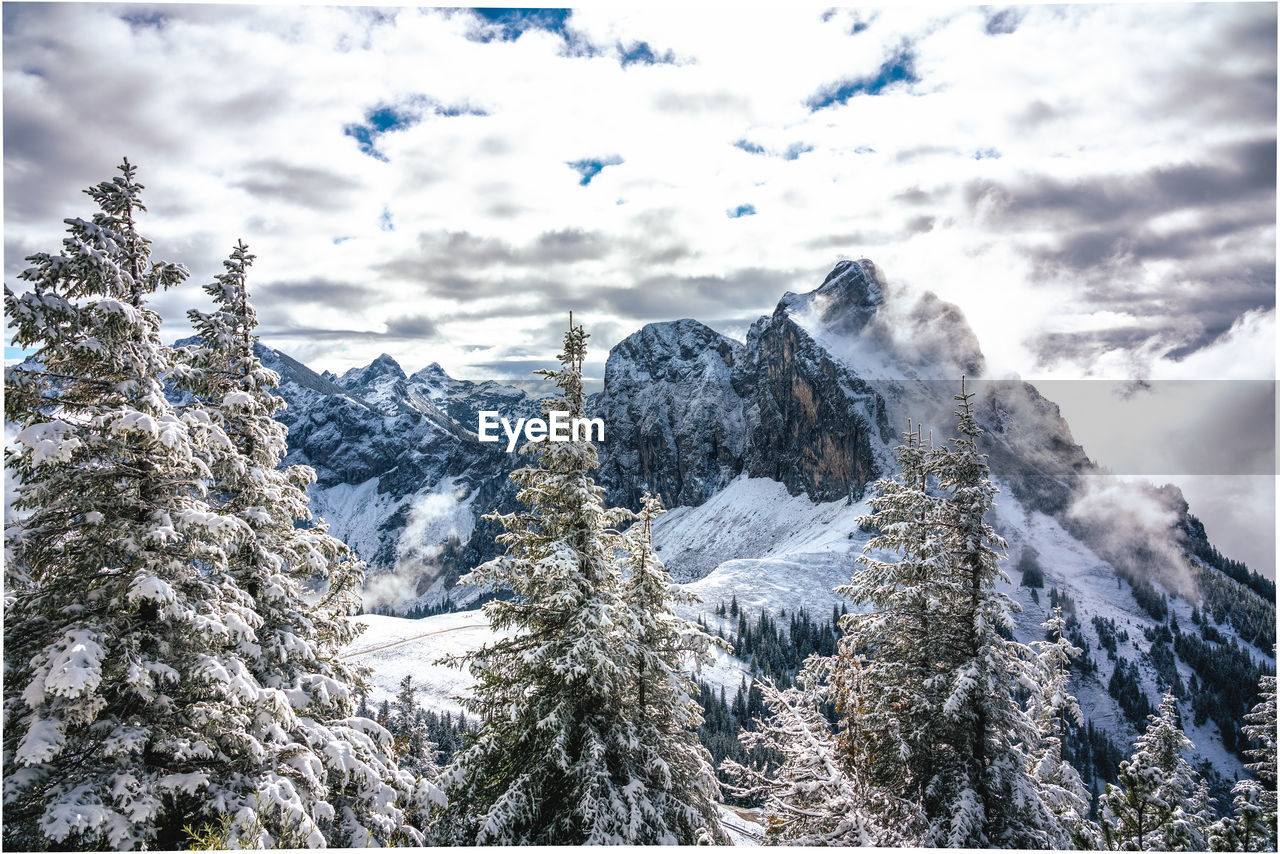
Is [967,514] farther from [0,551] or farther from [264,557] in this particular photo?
[0,551]

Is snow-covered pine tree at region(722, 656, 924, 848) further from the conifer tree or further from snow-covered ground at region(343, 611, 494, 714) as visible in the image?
snow-covered ground at region(343, 611, 494, 714)

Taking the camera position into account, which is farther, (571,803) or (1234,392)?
(1234,392)

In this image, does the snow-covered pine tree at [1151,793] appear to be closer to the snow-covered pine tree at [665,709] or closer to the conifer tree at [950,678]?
the conifer tree at [950,678]

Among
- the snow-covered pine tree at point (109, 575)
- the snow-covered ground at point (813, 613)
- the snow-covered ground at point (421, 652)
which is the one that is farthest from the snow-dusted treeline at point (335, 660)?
the snow-covered ground at point (813, 613)

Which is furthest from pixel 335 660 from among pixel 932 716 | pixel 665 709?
pixel 932 716

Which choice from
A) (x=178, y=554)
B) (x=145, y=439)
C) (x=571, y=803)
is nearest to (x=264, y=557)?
(x=178, y=554)

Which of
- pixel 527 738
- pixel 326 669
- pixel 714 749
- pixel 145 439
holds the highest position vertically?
pixel 145 439

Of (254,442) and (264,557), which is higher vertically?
(254,442)

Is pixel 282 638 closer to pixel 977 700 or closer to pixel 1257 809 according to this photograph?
pixel 977 700
